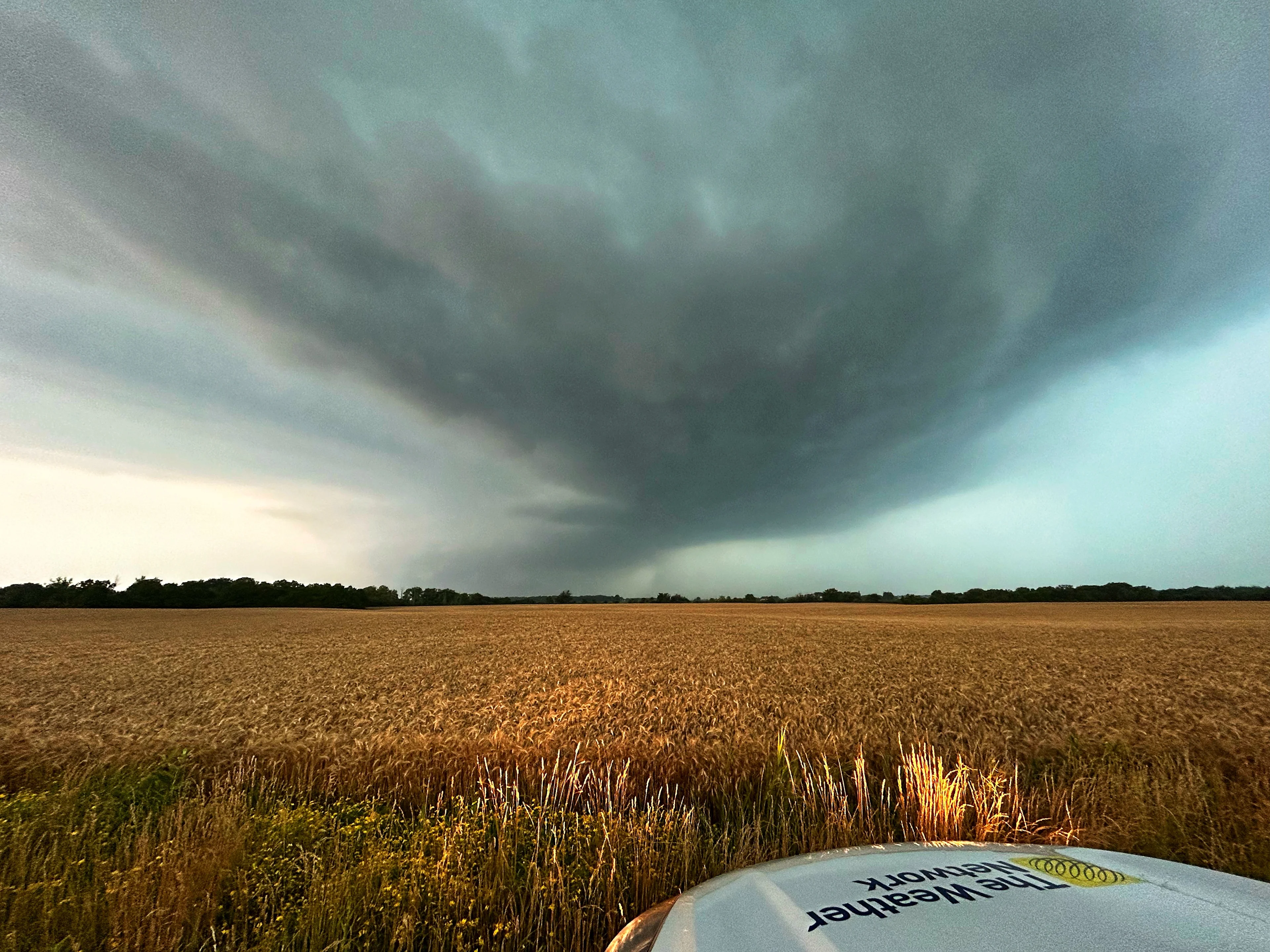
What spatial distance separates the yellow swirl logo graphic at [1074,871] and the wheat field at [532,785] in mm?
2527

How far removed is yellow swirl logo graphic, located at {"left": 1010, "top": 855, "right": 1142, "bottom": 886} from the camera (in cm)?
253

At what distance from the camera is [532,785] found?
22.6ft

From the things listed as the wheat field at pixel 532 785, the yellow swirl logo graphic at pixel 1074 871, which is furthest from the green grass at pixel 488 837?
the yellow swirl logo graphic at pixel 1074 871

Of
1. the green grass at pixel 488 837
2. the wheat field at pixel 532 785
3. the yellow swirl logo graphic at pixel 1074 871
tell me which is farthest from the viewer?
the wheat field at pixel 532 785

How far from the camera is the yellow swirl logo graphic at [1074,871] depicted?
8.29ft

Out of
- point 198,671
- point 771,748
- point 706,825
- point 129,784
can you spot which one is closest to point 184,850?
point 129,784

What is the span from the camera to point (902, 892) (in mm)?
2467

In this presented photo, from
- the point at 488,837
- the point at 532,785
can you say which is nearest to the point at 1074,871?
the point at 488,837

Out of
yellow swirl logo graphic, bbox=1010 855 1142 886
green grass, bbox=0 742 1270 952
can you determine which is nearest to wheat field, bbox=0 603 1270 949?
green grass, bbox=0 742 1270 952

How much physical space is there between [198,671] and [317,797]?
15457mm

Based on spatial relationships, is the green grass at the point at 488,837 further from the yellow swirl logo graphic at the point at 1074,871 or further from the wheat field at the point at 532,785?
the yellow swirl logo graphic at the point at 1074,871

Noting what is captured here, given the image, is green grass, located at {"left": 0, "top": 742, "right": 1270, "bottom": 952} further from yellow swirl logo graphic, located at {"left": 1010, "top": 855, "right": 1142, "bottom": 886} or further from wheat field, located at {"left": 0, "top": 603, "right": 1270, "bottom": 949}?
yellow swirl logo graphic, located at {"left": 1010, "top": 855, "right": 1142, "bottom": 886}

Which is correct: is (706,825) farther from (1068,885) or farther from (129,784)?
(129,784)

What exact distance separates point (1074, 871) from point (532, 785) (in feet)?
18.9
